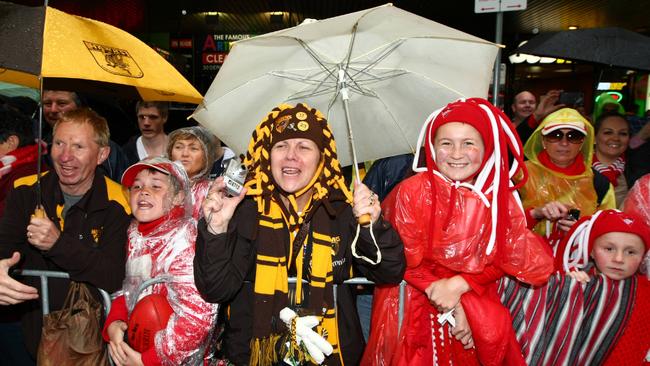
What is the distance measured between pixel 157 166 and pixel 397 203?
1468 mm

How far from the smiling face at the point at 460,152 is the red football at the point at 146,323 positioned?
1.68 meters

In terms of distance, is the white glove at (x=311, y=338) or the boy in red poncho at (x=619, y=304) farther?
the boy in red poncho at (x=619, y=304)

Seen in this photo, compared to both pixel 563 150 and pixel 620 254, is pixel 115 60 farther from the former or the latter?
pixel 563 150

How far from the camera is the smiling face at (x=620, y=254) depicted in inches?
118

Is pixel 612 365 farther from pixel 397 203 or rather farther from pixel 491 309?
pixel 397 203

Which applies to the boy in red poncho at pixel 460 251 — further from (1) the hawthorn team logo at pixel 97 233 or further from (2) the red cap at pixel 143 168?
Result: (1) the hawthorn team logo at pixel 97 233

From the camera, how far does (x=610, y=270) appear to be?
3.04 meters

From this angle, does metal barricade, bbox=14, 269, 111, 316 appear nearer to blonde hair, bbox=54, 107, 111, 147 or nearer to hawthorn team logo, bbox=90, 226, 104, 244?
hawthorn team logo, bbox=90, 226, 104, 244

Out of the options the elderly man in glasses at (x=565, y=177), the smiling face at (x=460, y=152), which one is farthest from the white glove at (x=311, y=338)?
the elderly man in glasses at (x=565, y=177)

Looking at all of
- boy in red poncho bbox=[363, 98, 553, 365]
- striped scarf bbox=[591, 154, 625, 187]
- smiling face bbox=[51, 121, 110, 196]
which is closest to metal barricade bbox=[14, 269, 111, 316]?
smiling face bbox=[51, 121, 110, 196]

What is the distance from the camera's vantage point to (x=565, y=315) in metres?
2.90

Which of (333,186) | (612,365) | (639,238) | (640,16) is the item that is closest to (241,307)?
(333,186)

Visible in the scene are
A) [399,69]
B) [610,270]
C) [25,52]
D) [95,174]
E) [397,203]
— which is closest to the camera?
[25,52]

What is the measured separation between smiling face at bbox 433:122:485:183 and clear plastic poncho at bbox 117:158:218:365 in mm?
1460
